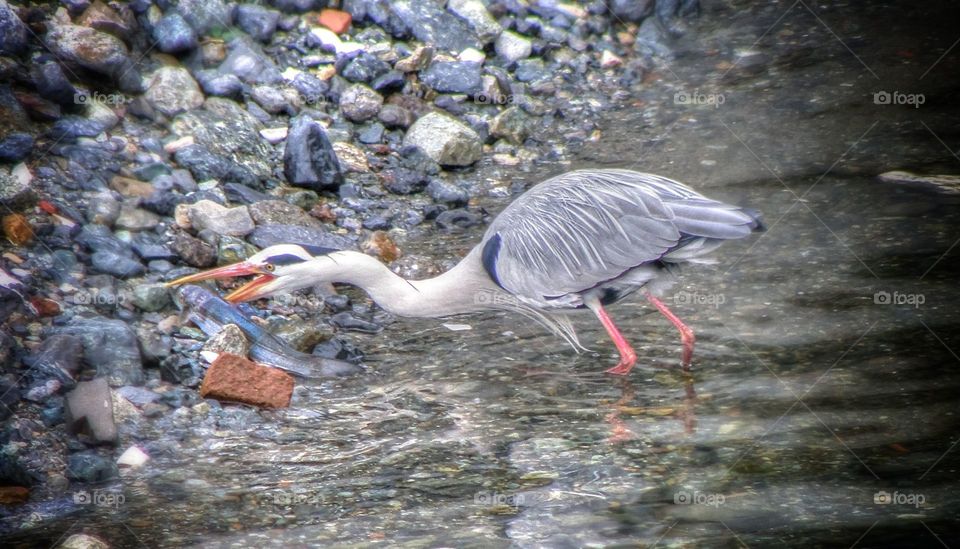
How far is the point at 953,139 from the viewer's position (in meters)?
8.99

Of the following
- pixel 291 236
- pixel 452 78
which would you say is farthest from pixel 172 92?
pixel 452 78

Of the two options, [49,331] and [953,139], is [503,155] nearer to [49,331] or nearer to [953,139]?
[953,139]

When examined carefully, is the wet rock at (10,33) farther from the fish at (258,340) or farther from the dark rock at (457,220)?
the dark rock at (457,220)

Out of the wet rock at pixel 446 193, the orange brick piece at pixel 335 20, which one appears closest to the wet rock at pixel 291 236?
the wet rock at pixel 446 193

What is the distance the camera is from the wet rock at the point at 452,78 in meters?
10.2

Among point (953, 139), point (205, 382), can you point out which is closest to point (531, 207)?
point (205, 382)

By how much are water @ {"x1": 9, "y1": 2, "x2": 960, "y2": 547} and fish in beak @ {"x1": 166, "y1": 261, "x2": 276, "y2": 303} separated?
78 cm

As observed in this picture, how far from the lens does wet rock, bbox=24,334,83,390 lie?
227 inches

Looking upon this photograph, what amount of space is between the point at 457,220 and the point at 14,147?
3318 millimetres

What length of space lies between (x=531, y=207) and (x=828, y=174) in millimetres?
3084

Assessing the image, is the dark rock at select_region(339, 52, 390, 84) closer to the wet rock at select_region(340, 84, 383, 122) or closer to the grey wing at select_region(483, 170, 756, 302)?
the wet rock at select_region(340, 84, 383, 122)

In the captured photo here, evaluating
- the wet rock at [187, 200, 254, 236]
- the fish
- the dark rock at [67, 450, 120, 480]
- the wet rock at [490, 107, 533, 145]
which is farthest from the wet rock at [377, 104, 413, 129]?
the dark rock at [67, 450, 120, 480]

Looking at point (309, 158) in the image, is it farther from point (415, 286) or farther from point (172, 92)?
point (415, 286)

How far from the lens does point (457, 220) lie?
8781 millimetres
